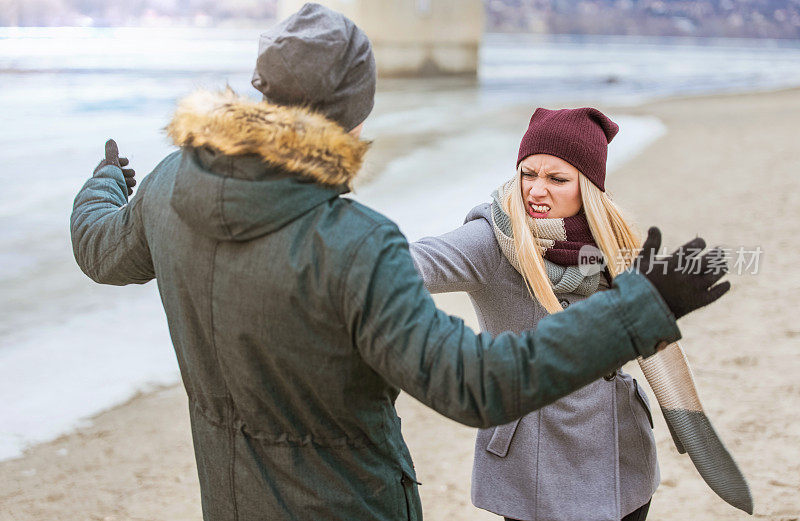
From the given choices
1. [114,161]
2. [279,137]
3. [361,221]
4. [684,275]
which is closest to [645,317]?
[684,275]

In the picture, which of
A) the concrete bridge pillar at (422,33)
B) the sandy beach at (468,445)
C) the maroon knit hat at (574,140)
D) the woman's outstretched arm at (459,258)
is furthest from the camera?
the concrete bridge pillar at (422,33)

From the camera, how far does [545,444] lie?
2273 millimetres

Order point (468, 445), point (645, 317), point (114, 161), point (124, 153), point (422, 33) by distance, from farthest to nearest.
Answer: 1. point (422, 33)
2. point (124, 153)
3. point (468, 445)
4. point (114, 161)
5. point (645, 317)

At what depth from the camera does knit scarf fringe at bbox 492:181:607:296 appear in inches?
89.9

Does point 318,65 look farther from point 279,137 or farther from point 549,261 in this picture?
Answer: point 549,261

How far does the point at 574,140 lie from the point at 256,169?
1184 mm

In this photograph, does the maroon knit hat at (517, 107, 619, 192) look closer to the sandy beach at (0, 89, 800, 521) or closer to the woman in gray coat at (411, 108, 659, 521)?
the woman in gray coat at (411, 108, 659, 521)

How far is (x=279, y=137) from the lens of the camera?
142cm

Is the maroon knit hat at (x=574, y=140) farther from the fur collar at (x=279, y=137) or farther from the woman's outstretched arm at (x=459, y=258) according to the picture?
the fur collar at (x=279, y=137)

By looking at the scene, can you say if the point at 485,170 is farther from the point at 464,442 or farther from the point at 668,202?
the point at 464,442

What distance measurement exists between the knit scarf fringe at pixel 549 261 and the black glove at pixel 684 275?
81 cm

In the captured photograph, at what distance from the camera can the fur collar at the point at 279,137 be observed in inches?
56.1

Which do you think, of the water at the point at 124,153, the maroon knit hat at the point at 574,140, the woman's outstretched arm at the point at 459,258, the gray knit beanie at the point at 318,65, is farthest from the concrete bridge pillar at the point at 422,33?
the gray knit beanie at the point at 318,65

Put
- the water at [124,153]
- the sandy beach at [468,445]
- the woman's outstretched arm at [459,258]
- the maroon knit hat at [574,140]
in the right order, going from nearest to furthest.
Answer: the woman's outstretched arm at [459,258], the maroon knit hat at [574,140], the sandy beach at [468,445], the water at [124,153]
